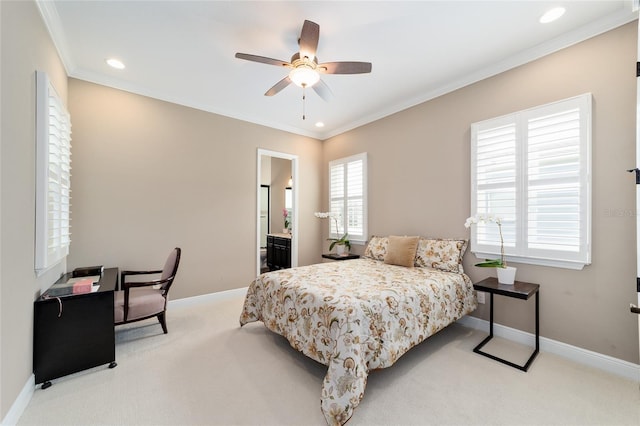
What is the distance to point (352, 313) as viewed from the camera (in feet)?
6.23

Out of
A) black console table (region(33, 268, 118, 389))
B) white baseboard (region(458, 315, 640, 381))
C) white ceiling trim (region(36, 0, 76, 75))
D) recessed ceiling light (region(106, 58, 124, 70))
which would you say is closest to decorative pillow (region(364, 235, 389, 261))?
white baseboard (region(458, 315, 640, 381))

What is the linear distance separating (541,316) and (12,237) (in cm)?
427

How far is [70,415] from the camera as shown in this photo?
175cm

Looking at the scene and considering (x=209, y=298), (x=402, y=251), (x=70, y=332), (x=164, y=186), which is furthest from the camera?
(x=209, y=298)

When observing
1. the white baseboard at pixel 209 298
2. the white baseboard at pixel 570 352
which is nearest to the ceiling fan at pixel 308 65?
the white baseboard at pixel 570 352

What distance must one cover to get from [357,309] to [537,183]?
2188 millimetres

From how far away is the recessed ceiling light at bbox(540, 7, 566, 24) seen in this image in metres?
2.15

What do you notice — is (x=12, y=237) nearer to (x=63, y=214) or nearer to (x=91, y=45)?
(x=63, y=214)

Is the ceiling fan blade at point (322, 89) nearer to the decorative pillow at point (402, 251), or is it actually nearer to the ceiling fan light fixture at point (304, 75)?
the ceiling fan light fixture at point (304, 75)

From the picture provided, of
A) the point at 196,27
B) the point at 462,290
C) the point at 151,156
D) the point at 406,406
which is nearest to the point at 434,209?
the point at 462,290

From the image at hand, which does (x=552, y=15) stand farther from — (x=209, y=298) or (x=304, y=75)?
(x=209, y=298)

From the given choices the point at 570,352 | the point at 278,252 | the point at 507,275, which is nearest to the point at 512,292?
the point at 507,275

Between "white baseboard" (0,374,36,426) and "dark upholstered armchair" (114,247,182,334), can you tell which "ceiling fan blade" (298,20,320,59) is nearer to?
"dark upholstered armchair" (114,247,182,334)

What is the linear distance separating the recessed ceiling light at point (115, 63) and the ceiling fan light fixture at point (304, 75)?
1.97 meters
